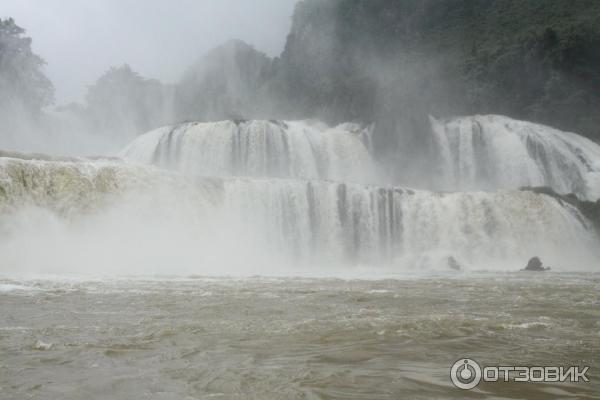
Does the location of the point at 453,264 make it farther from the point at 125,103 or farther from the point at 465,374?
the point at 125,103

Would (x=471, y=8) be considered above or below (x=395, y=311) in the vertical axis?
above

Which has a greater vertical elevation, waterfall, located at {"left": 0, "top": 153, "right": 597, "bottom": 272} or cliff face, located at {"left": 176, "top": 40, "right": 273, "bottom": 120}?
cliff face, located at {"left": 176, "top": 40, "right": 273, "bottom": 120}

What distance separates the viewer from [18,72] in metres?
43.7

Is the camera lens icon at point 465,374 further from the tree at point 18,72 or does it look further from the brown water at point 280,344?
the tree at point 18,72

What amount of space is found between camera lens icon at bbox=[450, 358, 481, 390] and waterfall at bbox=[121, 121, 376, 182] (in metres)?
24.3

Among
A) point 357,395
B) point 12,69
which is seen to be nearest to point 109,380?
point 357,395

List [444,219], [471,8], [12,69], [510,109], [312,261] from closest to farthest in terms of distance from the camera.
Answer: [312,261]
[444,219]
[510,109]
[12,69]
[471,8]

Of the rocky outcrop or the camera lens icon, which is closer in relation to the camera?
the camera lens icon

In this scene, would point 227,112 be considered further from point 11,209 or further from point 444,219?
point 11,209

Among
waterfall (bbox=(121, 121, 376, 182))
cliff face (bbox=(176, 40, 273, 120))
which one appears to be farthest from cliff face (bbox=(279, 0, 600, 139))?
waterfall (bbox=(121, 121, 376, 182))

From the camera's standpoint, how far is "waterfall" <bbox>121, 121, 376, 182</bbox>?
27.8m

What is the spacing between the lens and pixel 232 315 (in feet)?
19.6

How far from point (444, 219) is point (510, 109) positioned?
66.9 ft

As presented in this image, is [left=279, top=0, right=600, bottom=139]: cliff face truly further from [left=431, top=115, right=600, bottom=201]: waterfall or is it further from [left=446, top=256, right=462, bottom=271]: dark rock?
[left=446, top=256, right=462, bottom=271]: dark rock
